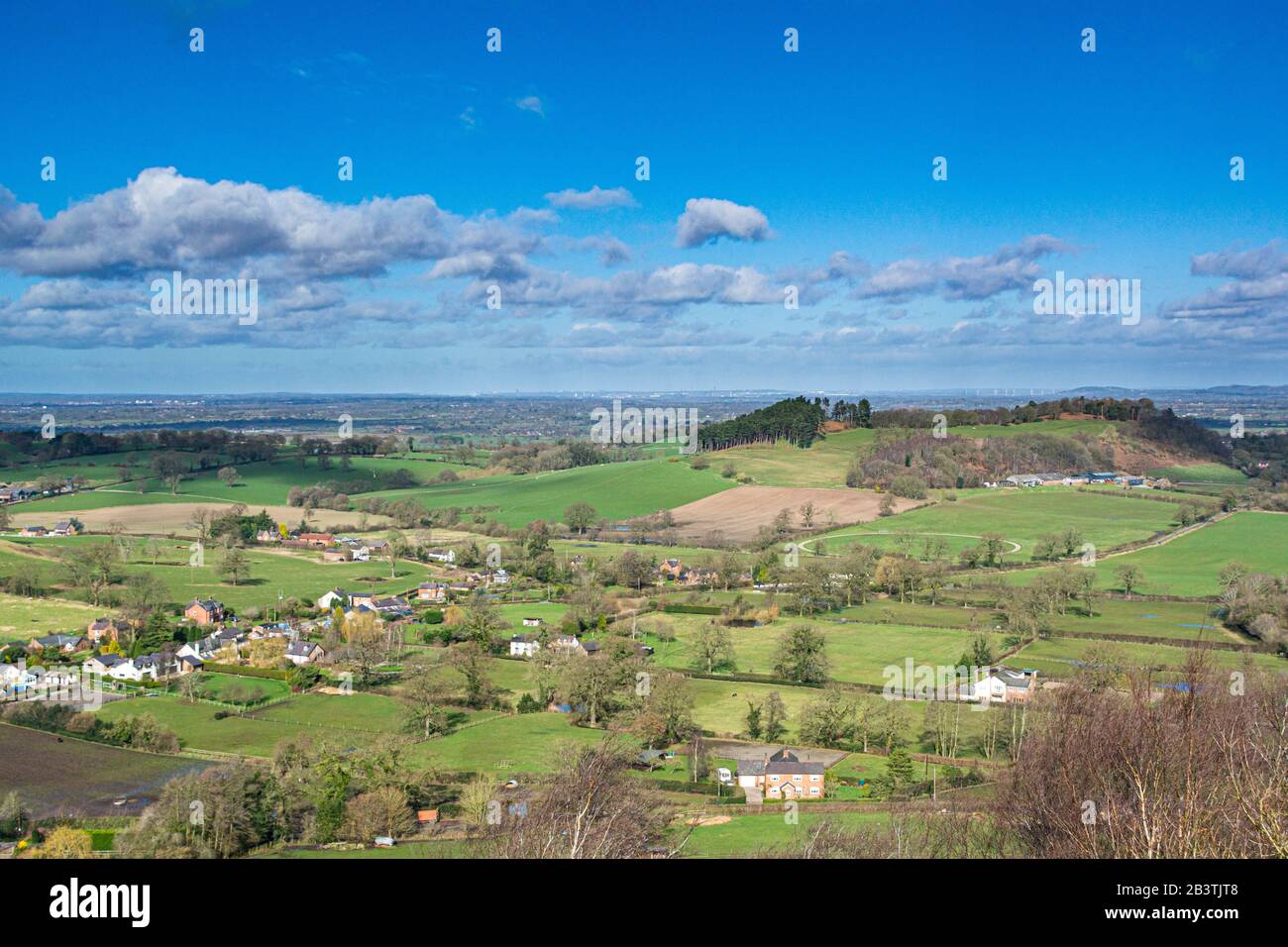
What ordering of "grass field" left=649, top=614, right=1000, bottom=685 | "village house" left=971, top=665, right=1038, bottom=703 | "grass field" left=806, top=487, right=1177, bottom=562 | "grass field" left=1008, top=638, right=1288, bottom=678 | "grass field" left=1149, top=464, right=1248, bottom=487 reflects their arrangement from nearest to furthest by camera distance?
1. "village house" left=971, top=665, right=1038, bottom=703
2. "grass field" left=1008, top=638, right=1288, bottom=678
3. "grass field" left=649, top=614, right=1000, bottom=685
4. "grass field" left=806, top=487, right=1177, bottom=562
5. "grass field" left=1149, top=464, right=1248, bottom=487

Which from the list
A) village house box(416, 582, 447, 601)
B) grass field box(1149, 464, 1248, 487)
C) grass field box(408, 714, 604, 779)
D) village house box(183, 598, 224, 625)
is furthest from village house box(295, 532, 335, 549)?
grass field box(1149, 464, 1248, 487)

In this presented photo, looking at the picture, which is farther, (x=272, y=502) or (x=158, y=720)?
(x=272, y=502)

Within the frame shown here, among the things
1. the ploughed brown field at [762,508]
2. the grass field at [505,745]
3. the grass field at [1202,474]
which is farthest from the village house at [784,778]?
the grass field at [1202,474]

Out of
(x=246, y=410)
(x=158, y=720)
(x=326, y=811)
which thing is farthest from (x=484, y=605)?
(x=246, y=410)

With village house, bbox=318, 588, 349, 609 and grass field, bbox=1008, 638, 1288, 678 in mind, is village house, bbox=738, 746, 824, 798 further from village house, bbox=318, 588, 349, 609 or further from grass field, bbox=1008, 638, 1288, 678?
village house, bbox=318, 588, 349, 609

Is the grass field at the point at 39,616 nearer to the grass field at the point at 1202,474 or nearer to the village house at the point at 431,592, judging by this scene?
the village house at the point at 431,592

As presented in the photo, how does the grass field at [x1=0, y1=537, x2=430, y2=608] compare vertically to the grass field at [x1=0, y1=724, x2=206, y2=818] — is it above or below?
above
